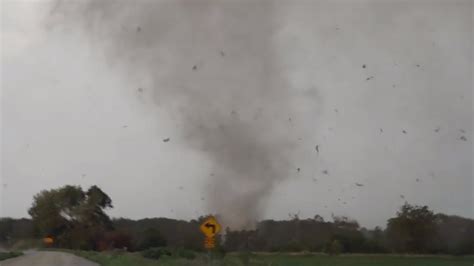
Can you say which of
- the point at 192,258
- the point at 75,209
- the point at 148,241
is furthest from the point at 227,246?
the point at 75,209

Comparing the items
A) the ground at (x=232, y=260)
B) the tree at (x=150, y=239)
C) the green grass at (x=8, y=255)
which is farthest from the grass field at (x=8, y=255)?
the tree at (x=150, y=239)

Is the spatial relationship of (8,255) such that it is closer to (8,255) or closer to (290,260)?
(8,255)

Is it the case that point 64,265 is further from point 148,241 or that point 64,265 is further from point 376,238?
point 376,238

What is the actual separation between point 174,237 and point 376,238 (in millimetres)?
17678

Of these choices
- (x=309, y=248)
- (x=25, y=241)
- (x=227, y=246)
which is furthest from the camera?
(x=309, y=248)

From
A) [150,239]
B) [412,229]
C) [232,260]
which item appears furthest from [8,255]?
[412,229]

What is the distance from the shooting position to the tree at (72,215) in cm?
6462

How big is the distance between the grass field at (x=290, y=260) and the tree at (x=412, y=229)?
2.32 m

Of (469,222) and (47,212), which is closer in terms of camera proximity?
(469,222)

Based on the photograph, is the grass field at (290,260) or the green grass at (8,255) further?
the green grass at (8,255)

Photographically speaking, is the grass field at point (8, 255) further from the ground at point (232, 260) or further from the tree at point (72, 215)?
the tree at point (72, 215)

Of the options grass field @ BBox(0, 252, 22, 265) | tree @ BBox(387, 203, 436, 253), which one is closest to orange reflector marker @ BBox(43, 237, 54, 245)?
grass field @ BBox(0, 252, 22, 265)

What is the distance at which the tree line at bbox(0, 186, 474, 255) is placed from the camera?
51.8 m

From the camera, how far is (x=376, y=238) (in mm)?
58594
